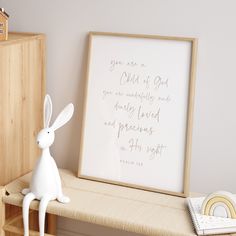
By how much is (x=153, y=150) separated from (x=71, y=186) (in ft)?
1.13

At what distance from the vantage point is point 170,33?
1851mm

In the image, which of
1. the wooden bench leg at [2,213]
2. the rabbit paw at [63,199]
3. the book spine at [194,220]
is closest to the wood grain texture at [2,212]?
the wooden bench leg at [2,213]

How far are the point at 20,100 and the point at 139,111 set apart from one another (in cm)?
47

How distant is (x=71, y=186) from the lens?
1.91 m

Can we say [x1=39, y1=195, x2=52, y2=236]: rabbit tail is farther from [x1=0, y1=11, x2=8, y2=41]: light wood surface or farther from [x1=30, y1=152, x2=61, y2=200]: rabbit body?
[x1=0, y1=11, x2=8, y2=41]: light wood surface

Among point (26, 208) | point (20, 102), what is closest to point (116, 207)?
point (26, 208)

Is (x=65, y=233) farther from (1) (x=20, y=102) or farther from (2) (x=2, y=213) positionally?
(1) (x=20, y=102)

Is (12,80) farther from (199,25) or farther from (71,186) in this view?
(199,25)

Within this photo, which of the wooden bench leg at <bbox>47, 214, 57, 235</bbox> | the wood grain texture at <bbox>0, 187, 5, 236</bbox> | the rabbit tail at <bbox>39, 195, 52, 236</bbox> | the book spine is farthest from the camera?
the wooden bench leg at <bbox>47, 214, 57, 235</bbox>

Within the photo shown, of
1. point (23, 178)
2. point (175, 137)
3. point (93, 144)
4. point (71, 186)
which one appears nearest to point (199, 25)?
point (175, 137)

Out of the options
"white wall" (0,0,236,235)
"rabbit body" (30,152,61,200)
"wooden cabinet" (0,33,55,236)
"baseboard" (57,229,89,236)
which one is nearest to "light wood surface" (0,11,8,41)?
"wooden cabinet" (0,33,55,236)

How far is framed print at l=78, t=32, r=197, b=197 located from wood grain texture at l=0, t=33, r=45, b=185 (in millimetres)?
222

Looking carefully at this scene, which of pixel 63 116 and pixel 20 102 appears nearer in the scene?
pixel 63 116

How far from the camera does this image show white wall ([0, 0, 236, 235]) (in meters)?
1.79
